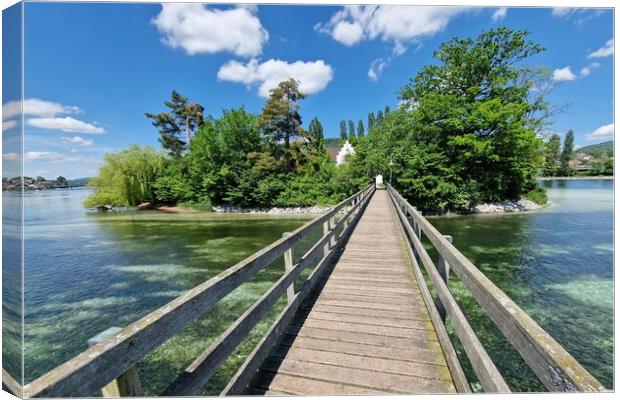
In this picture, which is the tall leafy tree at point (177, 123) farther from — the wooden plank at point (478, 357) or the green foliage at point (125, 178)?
the wooden plank at point (478, 357)

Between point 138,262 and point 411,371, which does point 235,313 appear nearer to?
point 411,371

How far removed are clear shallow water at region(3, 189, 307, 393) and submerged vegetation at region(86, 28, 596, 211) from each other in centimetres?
1074

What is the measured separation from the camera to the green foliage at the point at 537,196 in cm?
2231

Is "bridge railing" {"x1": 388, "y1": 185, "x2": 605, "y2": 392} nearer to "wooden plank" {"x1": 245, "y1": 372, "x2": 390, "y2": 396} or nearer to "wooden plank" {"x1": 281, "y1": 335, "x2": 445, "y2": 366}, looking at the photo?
"wooden plank" {"x1": 281, "y1": 335, "x2": 445, "y2": 366}

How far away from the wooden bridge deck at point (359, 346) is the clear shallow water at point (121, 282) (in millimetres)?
3089

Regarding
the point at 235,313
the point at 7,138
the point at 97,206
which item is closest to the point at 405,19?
the point at 7,138

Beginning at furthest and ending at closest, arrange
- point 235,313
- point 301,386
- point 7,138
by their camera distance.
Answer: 1. point 235,313
2. point 7,138
3. point 301,386

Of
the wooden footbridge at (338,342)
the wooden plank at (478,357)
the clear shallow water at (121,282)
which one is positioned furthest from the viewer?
the clear shallow water at (121,282)

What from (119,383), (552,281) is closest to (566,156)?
(552,281)

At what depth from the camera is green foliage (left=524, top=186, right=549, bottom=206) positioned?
2231 cm

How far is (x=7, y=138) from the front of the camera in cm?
315

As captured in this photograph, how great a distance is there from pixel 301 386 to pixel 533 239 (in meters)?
13.9

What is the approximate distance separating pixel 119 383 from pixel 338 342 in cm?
189

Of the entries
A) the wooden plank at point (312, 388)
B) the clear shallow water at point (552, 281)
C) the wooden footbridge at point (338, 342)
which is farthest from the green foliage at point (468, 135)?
the wooden plank at point (312, 388)
